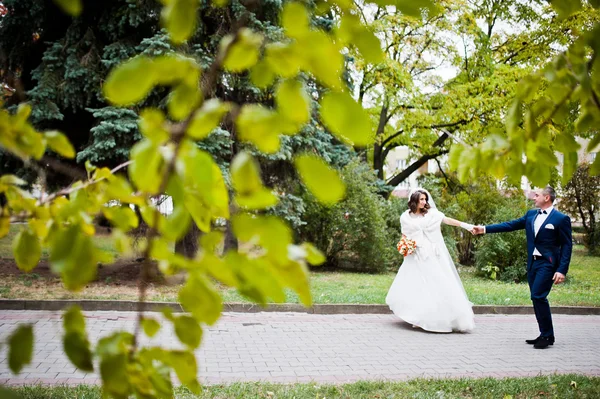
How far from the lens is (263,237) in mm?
1033

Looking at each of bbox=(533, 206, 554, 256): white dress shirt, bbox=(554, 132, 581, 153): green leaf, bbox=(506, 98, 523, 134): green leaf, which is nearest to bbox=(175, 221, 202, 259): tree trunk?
bbox=(533, 206, 554, 256): white dress shirt

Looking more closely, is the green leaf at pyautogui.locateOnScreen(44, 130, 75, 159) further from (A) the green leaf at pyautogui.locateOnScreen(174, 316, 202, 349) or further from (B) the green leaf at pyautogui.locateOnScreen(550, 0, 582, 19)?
(B) the green leaf at pyautogui.locateOnScreen(550, 0, 582, 19)

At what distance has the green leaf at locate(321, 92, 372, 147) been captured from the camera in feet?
3.55

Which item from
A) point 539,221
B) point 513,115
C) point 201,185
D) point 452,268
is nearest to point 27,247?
point 201,185

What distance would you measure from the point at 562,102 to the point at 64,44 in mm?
11835

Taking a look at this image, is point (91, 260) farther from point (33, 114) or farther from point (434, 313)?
point (33, 114)

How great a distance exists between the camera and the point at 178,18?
1057mm

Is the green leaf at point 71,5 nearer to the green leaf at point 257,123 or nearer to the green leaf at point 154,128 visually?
the green leaf at point 154,128

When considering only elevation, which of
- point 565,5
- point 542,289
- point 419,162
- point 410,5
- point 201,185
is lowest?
point 542,289

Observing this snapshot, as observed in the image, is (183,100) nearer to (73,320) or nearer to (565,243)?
(73,320)

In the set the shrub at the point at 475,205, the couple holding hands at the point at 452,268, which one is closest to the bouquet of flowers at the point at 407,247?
the couple holding hands at the point at 452,268

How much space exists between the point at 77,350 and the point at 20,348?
12 cm

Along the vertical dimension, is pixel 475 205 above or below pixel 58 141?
above

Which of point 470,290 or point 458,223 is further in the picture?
point 470,290
